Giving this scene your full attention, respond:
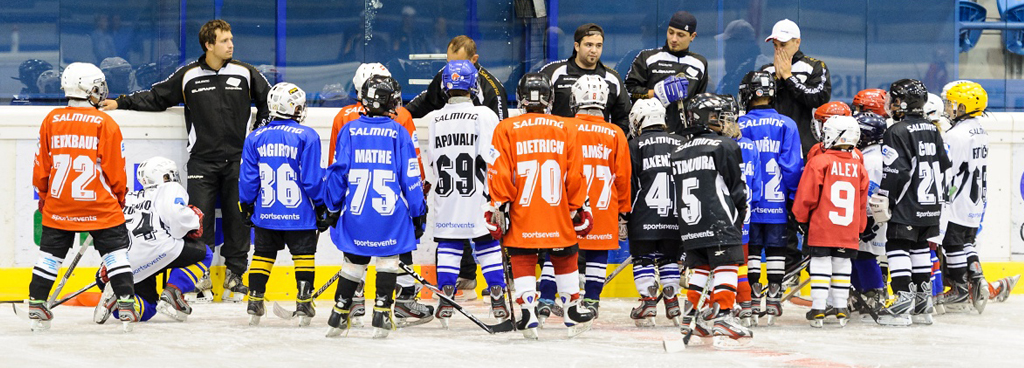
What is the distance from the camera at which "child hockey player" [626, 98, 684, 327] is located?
22.4 feet

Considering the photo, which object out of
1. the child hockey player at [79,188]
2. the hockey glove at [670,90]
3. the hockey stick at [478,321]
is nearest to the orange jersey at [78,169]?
the child hockey player at [79,188]

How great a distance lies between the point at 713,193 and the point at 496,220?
101cm

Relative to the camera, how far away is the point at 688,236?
20.2ft

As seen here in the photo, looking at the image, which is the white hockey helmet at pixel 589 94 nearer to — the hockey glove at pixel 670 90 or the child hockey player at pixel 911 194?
the hockey glove at pixel 670 90

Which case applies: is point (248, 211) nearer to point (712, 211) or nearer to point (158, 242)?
point (158, 242)

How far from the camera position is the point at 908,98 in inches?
288

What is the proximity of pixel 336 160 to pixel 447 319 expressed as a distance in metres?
1.12

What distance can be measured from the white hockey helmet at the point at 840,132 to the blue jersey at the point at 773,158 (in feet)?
1.10

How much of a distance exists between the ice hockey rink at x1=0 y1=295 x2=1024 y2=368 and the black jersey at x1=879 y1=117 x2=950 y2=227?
2.02ft

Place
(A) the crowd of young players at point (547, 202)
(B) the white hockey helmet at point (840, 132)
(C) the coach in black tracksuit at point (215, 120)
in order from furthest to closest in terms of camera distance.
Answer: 1. (C) the coach in black tracksuit at point (215, 120)
2. (B) the white hockey helmet at point (840, 132)
3. (A) the crowd of young players at point (547, 202)

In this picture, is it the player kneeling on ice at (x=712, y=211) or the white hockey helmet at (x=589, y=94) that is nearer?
the player kneeling on ice at (x=712, y=211)

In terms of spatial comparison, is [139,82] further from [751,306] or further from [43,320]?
[751,306]

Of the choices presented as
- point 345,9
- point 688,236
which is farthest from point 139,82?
point 688,236

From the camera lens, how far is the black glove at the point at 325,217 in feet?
20.4
